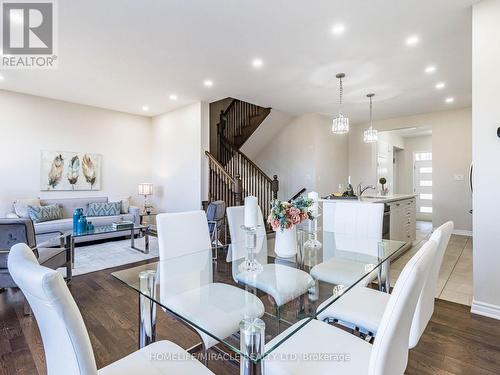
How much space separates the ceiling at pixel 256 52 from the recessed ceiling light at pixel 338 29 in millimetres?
49

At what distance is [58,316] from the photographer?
758 millimetres

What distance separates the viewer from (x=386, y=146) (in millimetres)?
8031

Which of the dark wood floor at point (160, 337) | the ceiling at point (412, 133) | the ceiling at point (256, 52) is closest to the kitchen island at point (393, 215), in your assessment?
the dark wood floor at point (160, 337)

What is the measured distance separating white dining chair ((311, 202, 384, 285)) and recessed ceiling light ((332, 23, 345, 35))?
73.3 inches

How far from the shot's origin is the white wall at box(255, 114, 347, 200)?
6398 millimetres

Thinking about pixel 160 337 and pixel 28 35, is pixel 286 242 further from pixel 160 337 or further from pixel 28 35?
pixel 28 35

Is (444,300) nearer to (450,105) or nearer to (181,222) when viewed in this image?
(181,222)

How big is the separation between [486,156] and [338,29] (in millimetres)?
1878

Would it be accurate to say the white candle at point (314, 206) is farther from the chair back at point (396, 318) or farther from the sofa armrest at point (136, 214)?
the sofa armrest at point (136, 214)

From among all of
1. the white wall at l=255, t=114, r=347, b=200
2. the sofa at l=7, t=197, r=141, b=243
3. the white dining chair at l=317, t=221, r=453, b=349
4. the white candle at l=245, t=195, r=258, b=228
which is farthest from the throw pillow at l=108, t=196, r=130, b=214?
the white dining chair at l=317, t=221, r=453, b=349

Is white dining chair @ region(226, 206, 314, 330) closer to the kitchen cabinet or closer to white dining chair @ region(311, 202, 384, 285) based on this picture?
white dining chair @ region(311, 202, 384, 285)

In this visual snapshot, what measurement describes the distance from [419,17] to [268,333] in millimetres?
3196

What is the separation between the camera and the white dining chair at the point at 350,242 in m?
1.94

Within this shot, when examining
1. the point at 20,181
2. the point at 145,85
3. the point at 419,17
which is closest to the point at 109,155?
the point at 20,181
